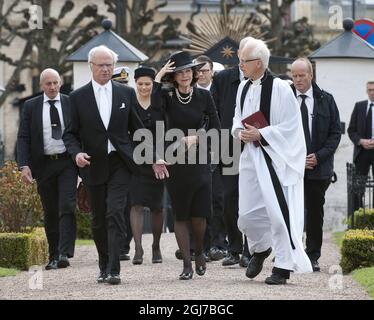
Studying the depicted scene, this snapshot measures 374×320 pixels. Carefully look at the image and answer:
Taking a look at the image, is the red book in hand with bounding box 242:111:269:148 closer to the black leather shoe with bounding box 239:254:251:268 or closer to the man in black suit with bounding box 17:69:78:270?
the black leather shoe with bounding box 239:254:251:268

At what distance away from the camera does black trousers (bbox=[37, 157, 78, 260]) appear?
14.5m

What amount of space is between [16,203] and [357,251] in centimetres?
369

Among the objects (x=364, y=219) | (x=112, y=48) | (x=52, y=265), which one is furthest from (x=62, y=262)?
(x=112, y=48)

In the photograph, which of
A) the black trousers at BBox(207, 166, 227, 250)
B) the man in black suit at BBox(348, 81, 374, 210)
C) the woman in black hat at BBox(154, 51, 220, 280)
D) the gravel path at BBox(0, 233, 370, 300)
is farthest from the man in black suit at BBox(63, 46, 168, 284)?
the man in black suit at BBox(348, 81, 374, 210)

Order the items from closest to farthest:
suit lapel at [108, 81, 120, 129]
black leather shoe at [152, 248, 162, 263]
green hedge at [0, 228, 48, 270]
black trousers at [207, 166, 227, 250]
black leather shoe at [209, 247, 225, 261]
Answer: suit lapel at [108, 81, 120, 129] < green hedge at [0, 228, 48, 270] < black leather shoe at [152, 248, 162, 263] < black leather shoe at [209, 247, 225, 261] < black trousers at [207, 166, 227, 250]

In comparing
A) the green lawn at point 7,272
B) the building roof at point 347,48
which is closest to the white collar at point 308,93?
the green lawn at point 7,272

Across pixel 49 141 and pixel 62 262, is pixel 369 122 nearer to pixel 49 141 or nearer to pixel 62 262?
pixel 49 141

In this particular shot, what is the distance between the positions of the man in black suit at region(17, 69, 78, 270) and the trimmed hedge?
290 centimetres

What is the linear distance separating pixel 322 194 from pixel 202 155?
69.0 inches

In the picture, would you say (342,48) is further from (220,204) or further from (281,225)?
(281,225)

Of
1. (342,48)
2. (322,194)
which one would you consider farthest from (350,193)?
(322,194)

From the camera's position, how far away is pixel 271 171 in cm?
1232

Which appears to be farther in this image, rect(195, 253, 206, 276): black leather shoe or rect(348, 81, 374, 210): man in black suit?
rect(348, 81, 374, 210): man in black suit

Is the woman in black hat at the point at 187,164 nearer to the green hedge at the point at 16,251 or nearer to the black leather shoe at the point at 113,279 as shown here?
the black leather shoe at the point at 113,279
